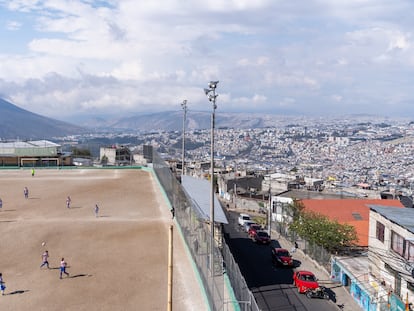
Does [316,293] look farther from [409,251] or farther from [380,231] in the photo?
[409,251]

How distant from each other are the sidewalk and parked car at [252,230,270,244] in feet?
3.85

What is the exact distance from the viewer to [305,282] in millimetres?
21344

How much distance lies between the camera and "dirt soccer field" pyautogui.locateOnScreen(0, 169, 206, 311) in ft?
47.3

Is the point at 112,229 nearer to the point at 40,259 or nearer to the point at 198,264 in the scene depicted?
the point at 40,259

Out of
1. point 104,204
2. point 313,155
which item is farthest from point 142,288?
point 313,155

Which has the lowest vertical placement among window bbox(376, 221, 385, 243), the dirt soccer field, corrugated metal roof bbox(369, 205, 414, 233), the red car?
the red car

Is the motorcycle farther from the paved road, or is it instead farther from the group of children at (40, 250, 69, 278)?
the group of children at (40, 250, 69, 278)

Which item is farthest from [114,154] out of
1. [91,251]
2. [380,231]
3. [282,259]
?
[380,231]

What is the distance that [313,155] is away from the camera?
19225cm

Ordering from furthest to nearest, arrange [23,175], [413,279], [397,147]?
[397,147], [23,175], [413,279]

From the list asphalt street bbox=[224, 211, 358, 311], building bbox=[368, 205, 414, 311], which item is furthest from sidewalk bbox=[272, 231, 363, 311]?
building bbox=[368, 205, 414, 311]

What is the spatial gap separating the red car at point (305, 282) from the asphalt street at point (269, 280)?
11.3 inches

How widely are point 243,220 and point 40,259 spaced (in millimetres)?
21437

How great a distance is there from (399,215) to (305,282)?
5.21 meters
